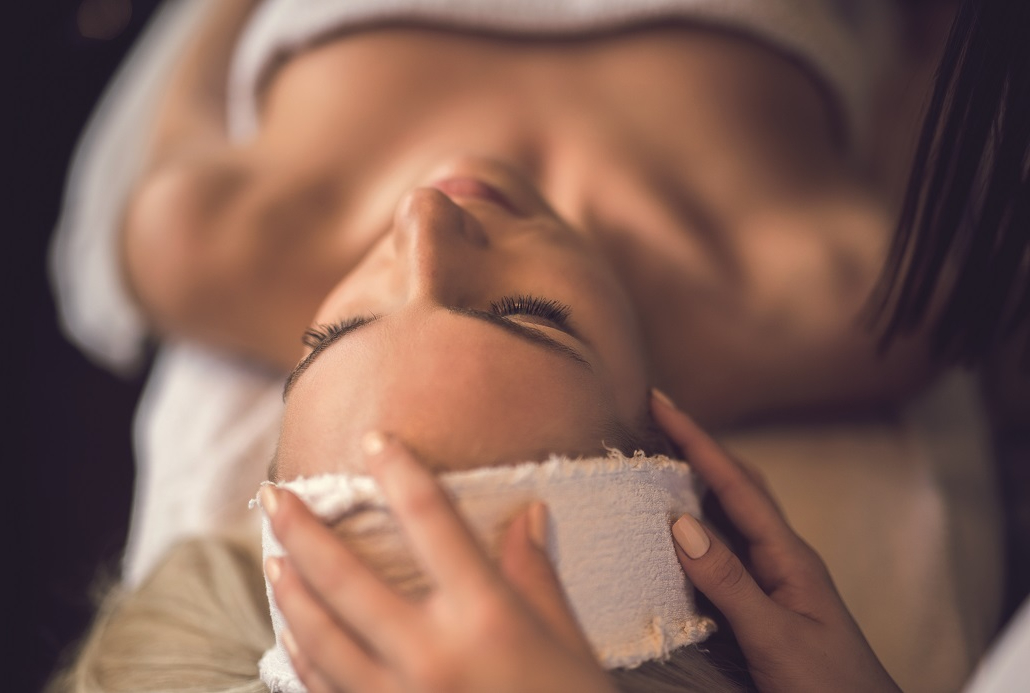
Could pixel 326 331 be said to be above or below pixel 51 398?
above

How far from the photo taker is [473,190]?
940mm

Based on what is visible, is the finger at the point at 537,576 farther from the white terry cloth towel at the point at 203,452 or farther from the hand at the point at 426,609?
the white terry cloth towel at the point at 203,452

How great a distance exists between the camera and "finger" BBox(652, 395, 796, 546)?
86 cm

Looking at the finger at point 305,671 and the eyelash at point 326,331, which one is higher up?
the eyelash at point 326,331

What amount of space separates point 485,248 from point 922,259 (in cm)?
54

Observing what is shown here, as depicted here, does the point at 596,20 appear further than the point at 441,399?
Yes

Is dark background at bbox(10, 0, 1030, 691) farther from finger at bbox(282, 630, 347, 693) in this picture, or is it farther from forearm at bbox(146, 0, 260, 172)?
finger at bbox(282, 630, 347, 693)

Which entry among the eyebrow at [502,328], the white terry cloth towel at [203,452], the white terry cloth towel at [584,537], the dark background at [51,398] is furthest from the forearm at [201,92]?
the white terry cloth towel at [584,537]

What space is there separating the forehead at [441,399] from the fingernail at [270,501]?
0.05 metres

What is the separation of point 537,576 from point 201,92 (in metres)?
1.24

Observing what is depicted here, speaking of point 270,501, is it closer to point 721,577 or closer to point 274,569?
point 274,569

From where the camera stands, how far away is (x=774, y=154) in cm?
130

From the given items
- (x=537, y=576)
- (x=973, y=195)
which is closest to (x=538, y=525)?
(x=537, y=576)

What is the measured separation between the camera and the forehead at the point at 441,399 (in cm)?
64
